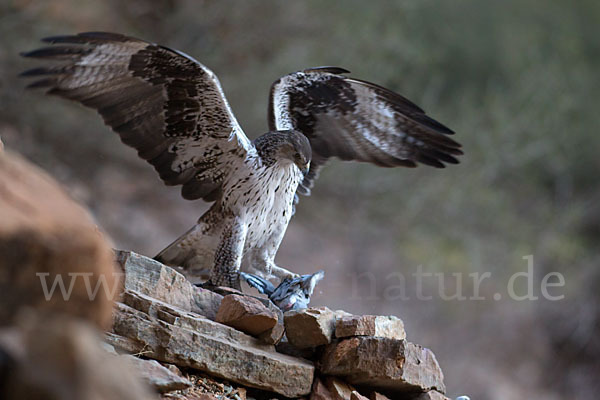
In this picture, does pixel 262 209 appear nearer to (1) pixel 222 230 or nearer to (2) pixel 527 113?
(1) pixel 222 230

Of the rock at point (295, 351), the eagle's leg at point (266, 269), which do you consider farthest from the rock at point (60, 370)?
the eagle's leg at point (266, 269)

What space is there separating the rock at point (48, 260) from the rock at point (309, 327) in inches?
64.1

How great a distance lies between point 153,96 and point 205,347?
180 cm

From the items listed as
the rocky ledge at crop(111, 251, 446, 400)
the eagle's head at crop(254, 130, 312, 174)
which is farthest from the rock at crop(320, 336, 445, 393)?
the eagle's head at crop(254, 130, 312, 174)

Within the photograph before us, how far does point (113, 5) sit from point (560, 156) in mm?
7424

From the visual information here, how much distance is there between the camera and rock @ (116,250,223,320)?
3.10 m

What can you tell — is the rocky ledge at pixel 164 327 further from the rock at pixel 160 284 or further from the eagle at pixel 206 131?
the eagle at pixel 206 131

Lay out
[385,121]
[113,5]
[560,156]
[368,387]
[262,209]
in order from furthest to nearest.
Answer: [560,156]
[113,5]
[385,121]
[262,209]
[368,387]

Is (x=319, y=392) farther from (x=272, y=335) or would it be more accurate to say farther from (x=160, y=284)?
(x=160, y=284)

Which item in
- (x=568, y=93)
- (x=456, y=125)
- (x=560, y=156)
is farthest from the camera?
(x=560, y=156)

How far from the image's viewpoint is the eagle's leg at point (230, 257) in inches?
152

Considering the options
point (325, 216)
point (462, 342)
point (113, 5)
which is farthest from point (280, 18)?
point (462, 342)

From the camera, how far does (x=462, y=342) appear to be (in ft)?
31.3

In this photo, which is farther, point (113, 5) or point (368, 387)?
point (113, 5)
